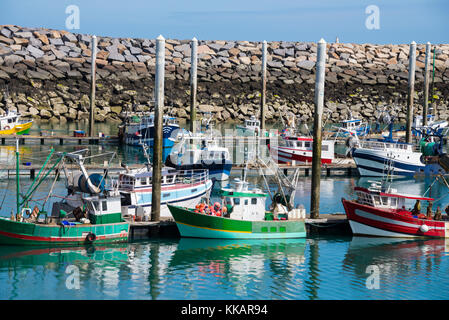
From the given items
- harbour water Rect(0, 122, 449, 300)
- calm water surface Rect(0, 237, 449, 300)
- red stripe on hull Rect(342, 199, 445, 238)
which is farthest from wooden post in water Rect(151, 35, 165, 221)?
red stripe on hull Rect(342, 199, 445, 238)

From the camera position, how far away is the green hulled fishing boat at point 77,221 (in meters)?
37.3

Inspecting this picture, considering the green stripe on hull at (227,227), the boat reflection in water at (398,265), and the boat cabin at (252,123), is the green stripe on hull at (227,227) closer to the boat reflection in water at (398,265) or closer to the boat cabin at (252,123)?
the boat reflection in water at (398,265)

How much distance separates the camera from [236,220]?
3988cm

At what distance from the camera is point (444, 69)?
140 m

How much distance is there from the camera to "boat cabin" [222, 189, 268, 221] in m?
39.9

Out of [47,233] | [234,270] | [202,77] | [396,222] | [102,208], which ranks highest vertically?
[202,77]

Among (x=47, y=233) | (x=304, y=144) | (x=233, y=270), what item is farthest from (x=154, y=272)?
(x=304, y=144)

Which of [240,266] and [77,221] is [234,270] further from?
[77,221]

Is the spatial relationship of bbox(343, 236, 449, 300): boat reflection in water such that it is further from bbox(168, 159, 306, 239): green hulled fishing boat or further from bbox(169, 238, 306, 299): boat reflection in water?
bbox(168, 159, 306, 239): green hulled fishing boat

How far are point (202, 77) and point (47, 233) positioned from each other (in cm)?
8827

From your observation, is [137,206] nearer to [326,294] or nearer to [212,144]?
[326,294]

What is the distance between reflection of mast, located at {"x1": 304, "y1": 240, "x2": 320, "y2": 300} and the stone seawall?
6948 cm

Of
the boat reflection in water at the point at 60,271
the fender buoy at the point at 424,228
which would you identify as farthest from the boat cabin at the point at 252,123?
the boat reflection in water at the point at 60,271
